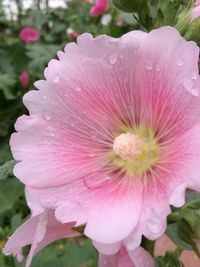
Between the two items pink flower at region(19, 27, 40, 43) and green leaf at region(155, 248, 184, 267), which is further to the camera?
pink flower at region(19, 27, 40, 43)

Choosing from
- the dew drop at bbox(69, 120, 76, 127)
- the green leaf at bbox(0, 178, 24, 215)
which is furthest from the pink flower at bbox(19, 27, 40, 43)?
the dew drop at bbox(69, 120, 76, 127)

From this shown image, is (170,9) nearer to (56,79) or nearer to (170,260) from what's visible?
(56,79)

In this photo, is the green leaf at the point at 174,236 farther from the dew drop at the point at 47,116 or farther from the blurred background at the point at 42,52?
the dew drop at the point at 47,116

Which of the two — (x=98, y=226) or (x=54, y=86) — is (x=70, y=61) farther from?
(x=98, y=226)

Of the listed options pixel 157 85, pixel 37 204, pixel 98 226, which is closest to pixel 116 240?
pixel 98 226

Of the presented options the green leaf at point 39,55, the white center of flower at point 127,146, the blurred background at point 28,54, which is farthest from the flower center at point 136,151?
the green leaf at point 39,55

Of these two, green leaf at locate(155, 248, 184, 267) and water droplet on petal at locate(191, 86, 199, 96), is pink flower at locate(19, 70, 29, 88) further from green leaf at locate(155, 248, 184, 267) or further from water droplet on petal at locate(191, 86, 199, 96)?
water droplet on petal at locate(191, 86, 199, 96)

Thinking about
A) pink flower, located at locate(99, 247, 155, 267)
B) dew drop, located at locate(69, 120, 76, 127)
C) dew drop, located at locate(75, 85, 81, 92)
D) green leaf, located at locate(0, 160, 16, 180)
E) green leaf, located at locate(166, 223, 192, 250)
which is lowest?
green leaf, located at locate(166, 223, 192, 250)
